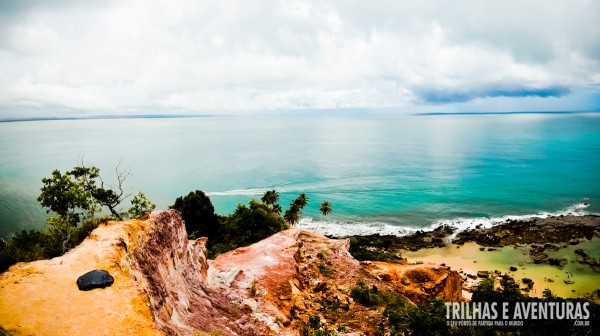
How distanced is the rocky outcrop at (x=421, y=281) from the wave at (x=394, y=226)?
4354 centimetres

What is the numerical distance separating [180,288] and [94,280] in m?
5.54

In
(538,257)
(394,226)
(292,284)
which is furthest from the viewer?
(394,226)

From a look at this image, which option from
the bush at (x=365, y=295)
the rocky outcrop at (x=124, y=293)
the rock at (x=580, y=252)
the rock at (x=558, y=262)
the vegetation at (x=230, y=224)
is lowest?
the rock at (x=558, y=262)

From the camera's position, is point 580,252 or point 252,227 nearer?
point 252,227

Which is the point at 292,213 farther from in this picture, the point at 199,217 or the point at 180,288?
the point at 180,288

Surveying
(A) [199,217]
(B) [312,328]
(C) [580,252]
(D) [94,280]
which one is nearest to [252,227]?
(A) [199,217]

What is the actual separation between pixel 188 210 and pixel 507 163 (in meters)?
135

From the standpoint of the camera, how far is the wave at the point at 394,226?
7594 cm

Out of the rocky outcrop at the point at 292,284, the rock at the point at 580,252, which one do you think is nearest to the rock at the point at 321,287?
the rocky outcrop at the point at 292,284

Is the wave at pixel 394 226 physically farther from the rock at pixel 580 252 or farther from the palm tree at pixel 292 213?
the rock at pixel 580 252

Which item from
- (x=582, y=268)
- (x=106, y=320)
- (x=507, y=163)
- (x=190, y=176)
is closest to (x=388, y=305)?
(x=106, y=320)

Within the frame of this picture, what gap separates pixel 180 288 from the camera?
52.7 feet

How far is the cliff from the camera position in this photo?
396 inches

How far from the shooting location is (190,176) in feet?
400
